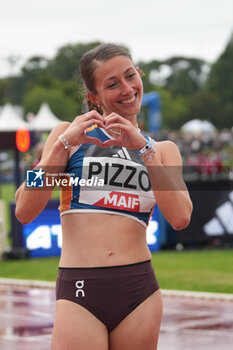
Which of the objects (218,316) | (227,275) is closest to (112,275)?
(218,316)

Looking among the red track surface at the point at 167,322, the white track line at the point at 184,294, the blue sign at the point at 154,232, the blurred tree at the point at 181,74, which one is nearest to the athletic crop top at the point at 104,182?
the red track surface at the point at 167,322

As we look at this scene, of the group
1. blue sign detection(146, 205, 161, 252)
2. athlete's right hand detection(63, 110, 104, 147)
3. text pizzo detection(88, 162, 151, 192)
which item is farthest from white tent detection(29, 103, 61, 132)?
athlete's right hand detection(63, 110, 104, 147)

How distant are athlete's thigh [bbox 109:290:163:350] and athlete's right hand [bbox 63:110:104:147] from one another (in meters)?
0.71

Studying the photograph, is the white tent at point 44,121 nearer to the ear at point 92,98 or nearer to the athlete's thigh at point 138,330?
the ear at point 92,98

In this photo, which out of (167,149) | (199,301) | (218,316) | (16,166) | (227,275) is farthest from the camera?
(16,166)

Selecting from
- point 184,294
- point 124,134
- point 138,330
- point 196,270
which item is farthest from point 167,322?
point 124,134

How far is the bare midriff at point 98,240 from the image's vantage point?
3.20 metres

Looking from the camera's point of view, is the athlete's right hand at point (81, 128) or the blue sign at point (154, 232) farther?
the blue sign at point (154, 232)

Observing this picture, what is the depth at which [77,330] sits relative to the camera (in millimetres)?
3131

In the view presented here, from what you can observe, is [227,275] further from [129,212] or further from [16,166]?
[129,212]

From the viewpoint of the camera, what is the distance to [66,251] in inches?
128

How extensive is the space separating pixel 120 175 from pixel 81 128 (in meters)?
0.34

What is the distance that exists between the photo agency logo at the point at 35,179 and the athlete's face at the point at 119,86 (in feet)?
1.30

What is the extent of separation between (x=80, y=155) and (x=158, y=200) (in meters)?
0.36
